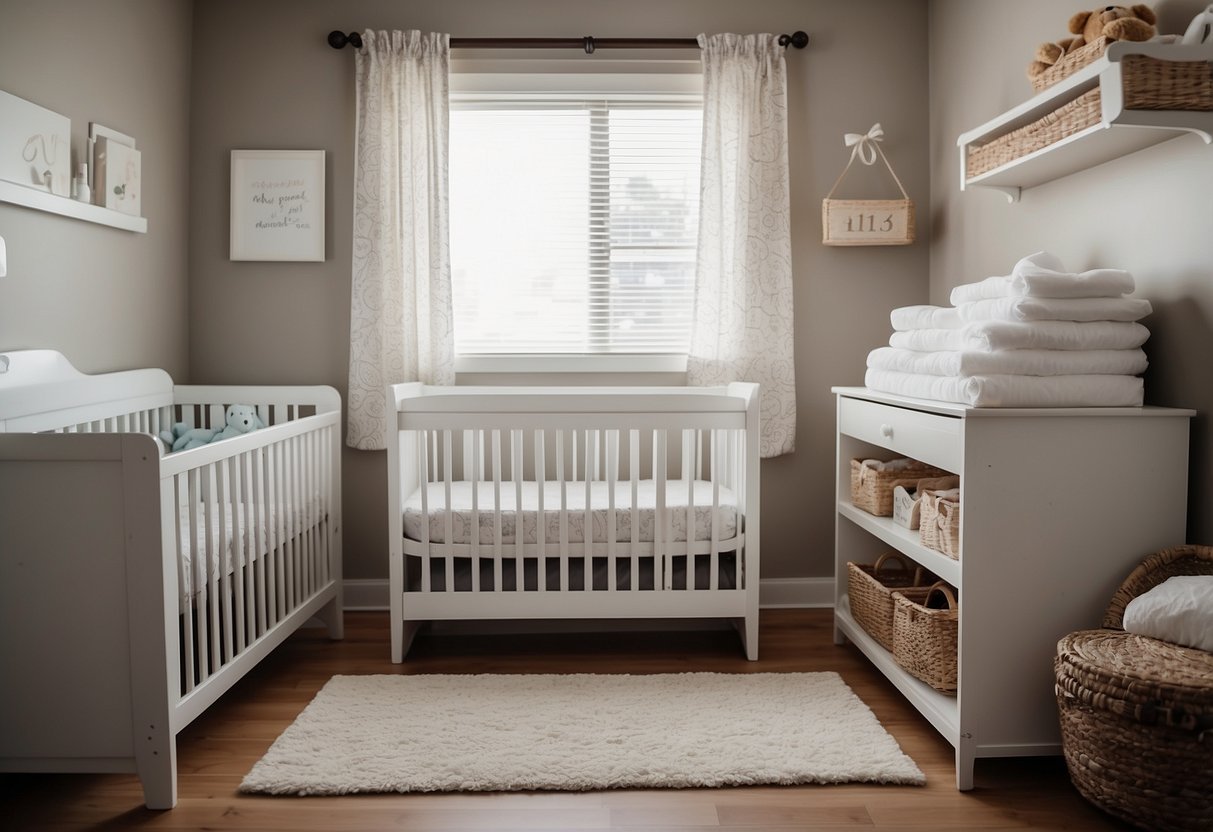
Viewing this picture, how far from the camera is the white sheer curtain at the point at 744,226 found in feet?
9.95

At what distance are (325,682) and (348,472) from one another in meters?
0.91

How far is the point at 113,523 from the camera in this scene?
1688 millimetres

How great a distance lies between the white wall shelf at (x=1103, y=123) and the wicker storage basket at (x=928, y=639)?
1065 mm

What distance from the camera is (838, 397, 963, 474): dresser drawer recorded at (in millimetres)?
1923

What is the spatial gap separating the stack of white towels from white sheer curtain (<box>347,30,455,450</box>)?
177 cm

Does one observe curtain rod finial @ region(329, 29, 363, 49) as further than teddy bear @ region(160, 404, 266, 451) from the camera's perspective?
Yes

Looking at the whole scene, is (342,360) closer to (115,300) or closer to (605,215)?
(115,300)

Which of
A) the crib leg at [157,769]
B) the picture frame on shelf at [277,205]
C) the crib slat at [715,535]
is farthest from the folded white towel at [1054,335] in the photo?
the picture frame on shelf at [277,205]

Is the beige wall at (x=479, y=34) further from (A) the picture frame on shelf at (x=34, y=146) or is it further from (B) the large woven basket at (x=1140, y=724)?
(B) the large woven basket at (x=1140, y=724)

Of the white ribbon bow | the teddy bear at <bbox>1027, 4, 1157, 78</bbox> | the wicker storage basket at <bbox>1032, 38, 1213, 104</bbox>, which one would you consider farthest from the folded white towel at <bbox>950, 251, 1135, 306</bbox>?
the white ribbon bow

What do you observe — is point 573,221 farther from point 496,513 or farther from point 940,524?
point 940,524

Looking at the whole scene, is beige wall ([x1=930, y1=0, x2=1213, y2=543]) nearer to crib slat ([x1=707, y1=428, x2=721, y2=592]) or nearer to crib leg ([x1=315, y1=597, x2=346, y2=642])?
crib slat ([x1=707, y1=428, x2=721, y2=592])

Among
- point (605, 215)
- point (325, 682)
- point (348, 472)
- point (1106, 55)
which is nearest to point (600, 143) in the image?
point (605, 215)

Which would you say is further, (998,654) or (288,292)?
(288,292)
